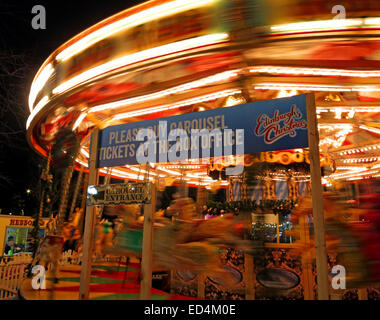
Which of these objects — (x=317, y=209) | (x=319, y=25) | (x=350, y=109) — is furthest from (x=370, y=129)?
(x=319, y=25)

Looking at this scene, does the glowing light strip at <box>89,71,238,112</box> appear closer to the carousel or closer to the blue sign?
the carousel

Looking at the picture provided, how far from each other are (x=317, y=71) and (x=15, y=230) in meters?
14.0

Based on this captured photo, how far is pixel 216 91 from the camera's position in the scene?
464 centimetres

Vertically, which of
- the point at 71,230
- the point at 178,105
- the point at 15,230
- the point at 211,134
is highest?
the point at 178,105

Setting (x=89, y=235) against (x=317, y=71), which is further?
(x=89, y=235)

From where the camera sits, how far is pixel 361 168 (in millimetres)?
11156

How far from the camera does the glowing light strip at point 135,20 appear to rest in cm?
287

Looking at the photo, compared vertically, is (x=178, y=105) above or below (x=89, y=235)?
above

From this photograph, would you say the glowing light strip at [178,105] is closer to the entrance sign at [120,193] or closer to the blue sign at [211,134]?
the blue sign at [211,134]

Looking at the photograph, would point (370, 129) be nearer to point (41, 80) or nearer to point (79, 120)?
point (79, 120)

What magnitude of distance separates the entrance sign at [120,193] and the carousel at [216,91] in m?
0.21

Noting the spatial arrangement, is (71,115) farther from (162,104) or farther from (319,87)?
(319,87)

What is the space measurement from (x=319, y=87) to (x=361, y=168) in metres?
8.01
